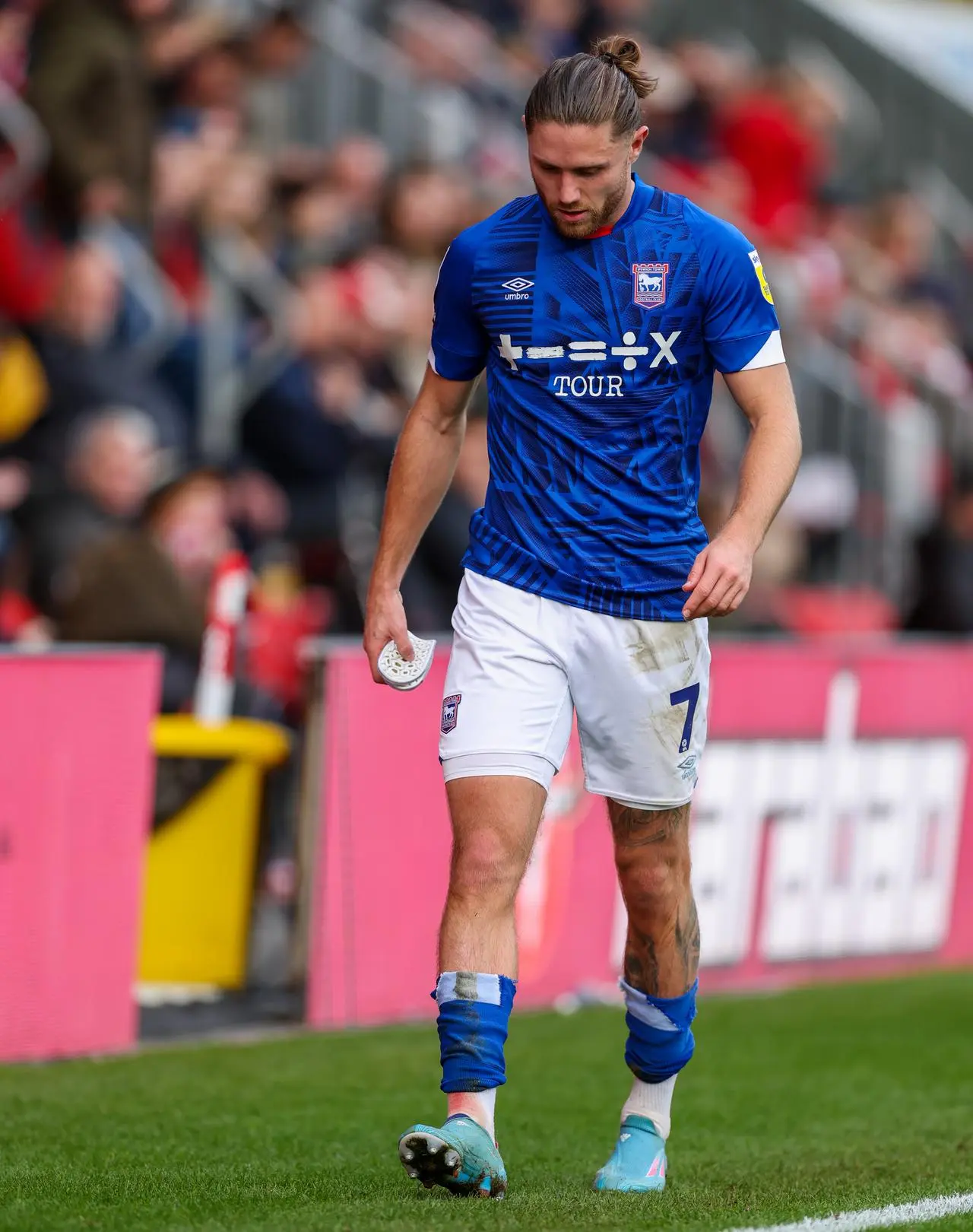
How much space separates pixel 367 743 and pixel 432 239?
4951 millimetres

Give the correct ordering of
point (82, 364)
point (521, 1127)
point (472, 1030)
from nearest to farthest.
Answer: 1. point (472, 1030)
2. point (521, 1127)
3. point (82, 364)

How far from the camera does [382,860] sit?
8273 millimetres

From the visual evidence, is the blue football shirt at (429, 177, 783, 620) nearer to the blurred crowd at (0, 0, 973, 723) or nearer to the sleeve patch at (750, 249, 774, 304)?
the sleeve patch at (750, 249, 774, 304)

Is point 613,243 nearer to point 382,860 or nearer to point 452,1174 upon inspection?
point 452,1174

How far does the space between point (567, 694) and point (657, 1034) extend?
862 mm

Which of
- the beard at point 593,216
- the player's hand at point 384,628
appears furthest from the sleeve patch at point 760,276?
the player's hand at point 384,628

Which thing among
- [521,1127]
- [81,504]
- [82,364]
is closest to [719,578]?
[521,1127]

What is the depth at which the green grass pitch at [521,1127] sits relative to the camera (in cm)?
451

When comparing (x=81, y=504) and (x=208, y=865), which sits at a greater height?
(x=81, y=504)

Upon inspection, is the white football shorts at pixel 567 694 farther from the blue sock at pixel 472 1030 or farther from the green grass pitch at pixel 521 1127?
the green grass pitch at pixel 521 1127

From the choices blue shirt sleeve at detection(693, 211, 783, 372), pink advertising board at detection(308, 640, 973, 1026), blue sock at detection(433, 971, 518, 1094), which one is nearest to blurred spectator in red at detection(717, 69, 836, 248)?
pink advertising board at detection(308, 640, 973, 1026)

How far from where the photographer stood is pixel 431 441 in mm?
5027

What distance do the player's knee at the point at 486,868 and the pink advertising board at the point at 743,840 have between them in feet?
11.5

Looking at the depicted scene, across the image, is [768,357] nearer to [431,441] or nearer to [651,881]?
[431,441]
